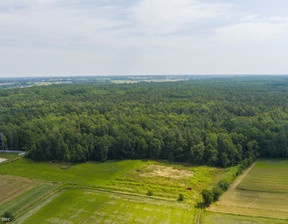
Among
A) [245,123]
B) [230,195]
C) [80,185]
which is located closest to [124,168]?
[80,185]

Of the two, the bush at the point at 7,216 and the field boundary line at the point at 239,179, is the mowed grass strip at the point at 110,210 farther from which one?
the field boundary line at the point at 239,179

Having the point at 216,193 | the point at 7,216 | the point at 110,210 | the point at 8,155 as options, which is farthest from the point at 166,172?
the point at 8,155

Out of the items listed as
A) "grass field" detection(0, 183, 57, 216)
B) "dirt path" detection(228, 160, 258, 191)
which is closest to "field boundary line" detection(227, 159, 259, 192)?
"dirt path" detection(228, 160, 258, 191)

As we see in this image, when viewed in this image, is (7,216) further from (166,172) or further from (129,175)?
(166,172)

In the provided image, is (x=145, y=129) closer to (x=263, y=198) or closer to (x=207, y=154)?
(x=207, y=154)

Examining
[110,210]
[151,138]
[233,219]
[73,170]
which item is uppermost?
[151,138]

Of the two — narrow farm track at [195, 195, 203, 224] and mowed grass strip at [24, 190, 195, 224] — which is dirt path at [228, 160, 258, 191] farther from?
mowed grass strip at [24, 190, 195, 224]
